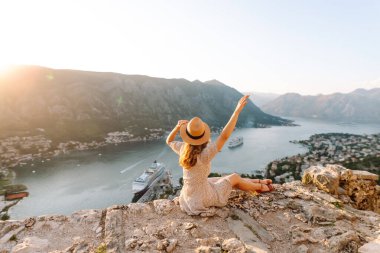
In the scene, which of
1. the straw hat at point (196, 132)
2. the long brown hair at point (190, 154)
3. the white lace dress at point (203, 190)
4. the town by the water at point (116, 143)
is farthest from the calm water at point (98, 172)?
the straw hat at point (196, 132)

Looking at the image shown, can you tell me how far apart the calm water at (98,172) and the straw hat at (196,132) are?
32.2 meters

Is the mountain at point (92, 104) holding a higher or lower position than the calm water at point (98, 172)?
higher

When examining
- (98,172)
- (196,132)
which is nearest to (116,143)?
(98,172)

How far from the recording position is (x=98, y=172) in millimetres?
48375

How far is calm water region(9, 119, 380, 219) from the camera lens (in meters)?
34.3

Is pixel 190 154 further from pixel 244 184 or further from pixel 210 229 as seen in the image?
pixel 244 184

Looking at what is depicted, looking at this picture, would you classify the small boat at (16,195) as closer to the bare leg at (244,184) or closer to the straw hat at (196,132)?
the bare leg at (244,184)

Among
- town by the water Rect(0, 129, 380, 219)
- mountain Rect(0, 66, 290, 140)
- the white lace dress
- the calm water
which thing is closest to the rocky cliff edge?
the white lace dress

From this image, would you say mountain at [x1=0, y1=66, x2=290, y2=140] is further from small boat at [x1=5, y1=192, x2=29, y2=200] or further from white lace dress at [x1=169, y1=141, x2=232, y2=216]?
white lace dress at [x1=169, y1=141, x2=232, y2=216]

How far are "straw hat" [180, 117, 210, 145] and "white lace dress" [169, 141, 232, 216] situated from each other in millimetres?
228

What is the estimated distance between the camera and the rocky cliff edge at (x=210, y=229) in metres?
3.85

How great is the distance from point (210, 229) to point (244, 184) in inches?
54.3

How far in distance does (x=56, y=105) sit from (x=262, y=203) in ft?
316

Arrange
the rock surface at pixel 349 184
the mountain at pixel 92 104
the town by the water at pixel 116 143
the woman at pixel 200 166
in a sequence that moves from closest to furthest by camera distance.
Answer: the woman at pixel 200 166, the rock surface at pixel 349 184, the town by the water at pixel 116 143, the mountain at pixel 92 104
